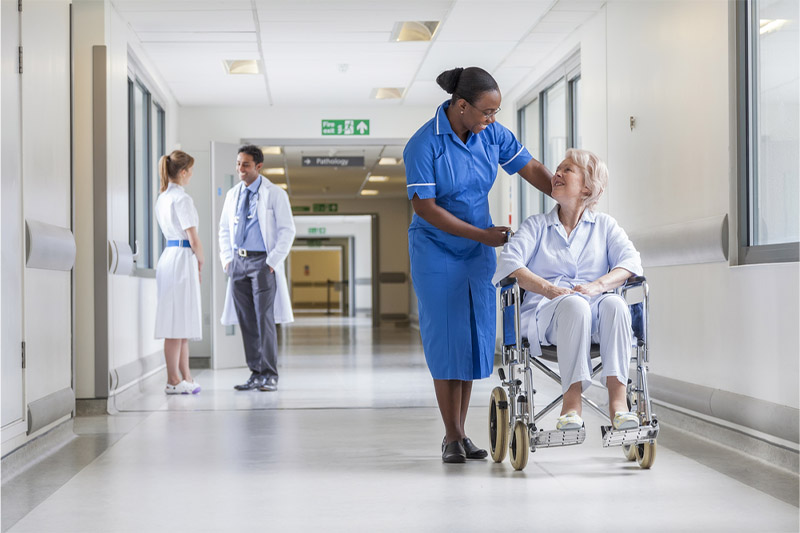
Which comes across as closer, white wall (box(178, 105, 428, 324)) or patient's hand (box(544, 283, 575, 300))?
patient's hand (box(544, 283, 575, 300))

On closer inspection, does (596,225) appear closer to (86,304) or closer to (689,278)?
(689,278)

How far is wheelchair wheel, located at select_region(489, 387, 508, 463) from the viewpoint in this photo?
3.38 metres

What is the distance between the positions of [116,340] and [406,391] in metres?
1.93

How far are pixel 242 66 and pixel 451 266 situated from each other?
15.4 ft

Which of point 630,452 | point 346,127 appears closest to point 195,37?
point 346,127

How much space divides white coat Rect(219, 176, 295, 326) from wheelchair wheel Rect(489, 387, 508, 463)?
3.03m

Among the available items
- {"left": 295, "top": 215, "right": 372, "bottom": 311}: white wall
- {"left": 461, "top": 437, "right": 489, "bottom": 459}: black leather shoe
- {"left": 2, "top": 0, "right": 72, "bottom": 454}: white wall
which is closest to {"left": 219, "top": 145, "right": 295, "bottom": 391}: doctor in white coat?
{"left": 2, "top": 0, "right": 72, "bottom": 454}: white wall

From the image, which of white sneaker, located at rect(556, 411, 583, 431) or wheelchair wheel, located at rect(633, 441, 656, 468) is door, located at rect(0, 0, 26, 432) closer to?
white sneaker, located at rect(556, 411, 583, 431)

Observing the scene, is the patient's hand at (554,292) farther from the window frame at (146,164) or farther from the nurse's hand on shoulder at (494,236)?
the window frame at (146,164)

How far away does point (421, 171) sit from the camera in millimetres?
3449

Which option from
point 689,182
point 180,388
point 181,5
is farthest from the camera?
point 180,388

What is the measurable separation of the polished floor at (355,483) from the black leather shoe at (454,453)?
0.05 metres

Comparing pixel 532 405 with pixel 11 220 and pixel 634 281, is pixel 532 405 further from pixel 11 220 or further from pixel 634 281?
pixel 11 220

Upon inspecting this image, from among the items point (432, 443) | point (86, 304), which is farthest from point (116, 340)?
point (432, 443)
